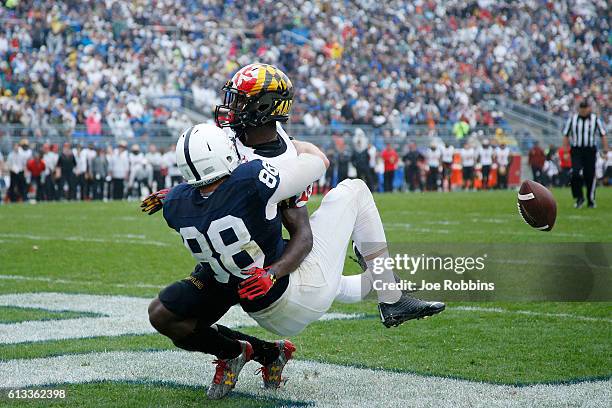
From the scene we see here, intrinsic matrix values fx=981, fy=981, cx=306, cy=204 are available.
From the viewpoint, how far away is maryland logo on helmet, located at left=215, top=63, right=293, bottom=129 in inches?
164

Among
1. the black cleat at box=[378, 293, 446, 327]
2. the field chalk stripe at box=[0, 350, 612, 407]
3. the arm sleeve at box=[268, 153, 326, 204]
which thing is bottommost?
the field chalk stripe at box=[0, 350, 612, 407]

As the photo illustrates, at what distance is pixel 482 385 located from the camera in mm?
4051

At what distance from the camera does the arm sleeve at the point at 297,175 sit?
3844 mm

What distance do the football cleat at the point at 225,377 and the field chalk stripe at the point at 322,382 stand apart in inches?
5.6

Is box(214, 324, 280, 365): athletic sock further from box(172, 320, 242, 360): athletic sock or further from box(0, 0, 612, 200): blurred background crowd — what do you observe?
box(0, 0, 612, 200): blurred background crowd

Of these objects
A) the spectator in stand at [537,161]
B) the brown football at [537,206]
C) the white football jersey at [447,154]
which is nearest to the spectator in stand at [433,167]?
the white football jersey at [447,154]

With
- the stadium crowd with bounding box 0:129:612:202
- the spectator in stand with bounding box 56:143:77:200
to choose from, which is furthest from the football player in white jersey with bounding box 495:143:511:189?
the spectator in stand with bounding box 56:143:77:200

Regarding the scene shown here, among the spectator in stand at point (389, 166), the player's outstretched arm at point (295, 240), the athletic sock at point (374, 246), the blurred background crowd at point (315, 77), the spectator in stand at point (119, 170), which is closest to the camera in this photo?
the player's outstretched arm at point (295, 240)

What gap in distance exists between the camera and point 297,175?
3.90 metres

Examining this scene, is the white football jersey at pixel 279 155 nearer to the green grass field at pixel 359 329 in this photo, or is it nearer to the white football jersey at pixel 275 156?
the white football jersey at pixel 275 156

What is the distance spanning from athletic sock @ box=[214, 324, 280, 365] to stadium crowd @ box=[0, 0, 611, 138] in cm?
1716

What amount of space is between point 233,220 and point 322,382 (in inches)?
35.2

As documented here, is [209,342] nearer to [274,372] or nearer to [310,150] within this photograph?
[274,372]

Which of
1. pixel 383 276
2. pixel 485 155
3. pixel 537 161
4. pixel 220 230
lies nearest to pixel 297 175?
pixel 220 230
